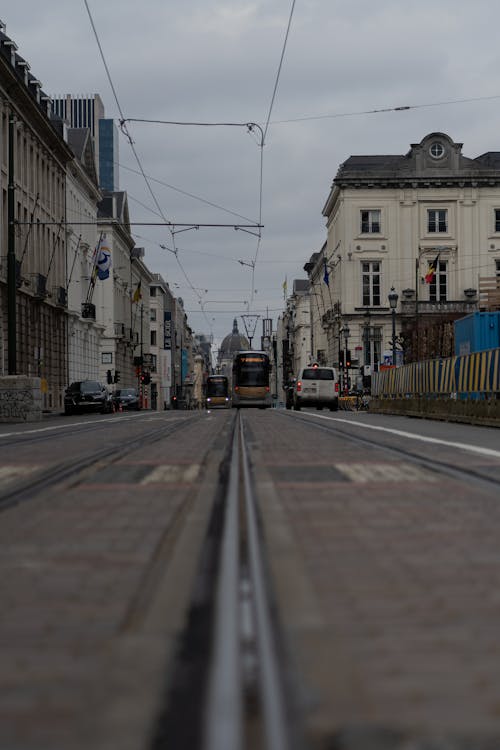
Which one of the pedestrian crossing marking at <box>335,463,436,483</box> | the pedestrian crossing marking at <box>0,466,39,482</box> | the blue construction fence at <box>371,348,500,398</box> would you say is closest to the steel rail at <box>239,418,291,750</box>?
the pedestrian crossing marking at <box>335,463,436,483</box>

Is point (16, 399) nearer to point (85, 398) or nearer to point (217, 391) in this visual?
point (85, 398)

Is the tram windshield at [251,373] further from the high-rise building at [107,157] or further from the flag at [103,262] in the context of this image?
the high-rise building at [107,157]

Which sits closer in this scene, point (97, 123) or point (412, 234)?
point (412, 234)

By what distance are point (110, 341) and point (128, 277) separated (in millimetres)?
13321

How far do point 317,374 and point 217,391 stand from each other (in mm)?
30024

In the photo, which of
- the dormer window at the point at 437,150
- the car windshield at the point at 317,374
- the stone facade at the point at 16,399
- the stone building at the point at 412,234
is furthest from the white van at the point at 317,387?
the dormer window at the point at 437,150

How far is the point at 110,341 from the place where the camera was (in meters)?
84.2

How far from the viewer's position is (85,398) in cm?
4472

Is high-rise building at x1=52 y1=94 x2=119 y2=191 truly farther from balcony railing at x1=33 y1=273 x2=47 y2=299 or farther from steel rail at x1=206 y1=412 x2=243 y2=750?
steel rail at x1=206 y1=412 x2=243 y2=750

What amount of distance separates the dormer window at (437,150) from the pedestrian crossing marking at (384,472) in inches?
2719

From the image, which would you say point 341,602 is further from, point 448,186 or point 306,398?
point 448,186

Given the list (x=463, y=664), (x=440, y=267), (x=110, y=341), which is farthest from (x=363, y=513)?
(x=110, y=341)

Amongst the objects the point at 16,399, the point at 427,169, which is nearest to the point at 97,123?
the point at 427,169

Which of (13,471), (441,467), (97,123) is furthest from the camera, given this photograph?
(97,123)
